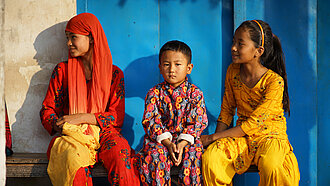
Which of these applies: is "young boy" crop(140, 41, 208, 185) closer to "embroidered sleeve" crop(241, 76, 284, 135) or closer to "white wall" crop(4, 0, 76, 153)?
"embroidered sleeve" crop(241, 76, 284, 135)

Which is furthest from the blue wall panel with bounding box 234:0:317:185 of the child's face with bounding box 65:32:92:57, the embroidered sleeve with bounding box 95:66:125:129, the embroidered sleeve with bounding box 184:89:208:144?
the child's face with bounding box 65:32:92:57

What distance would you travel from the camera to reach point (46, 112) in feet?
12.0

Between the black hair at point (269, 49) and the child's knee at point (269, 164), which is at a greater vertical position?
the black hair at point (269, 49)

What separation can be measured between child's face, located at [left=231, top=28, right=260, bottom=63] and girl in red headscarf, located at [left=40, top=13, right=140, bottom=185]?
1236mm

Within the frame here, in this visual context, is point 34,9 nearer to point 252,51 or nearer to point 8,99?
point 8,99

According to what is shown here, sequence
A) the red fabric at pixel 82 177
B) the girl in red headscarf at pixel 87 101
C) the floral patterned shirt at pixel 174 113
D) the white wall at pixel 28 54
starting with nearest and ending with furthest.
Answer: the red fabric at pixel 82 177, the girl in red headscarf at pixel 87 101, the floral patterned shirt at pixel 174 113, the white wall at pixel 28 54

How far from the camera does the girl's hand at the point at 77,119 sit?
3479 mm

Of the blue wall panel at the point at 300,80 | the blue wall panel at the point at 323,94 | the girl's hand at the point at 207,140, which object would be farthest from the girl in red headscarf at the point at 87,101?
the blue wall panel at the point at 323,94

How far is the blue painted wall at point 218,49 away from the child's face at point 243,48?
636 millimetres

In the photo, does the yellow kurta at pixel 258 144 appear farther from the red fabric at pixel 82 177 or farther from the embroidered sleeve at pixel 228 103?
the red fabric at pixel 82 177

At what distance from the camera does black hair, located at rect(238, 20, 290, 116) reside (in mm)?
3572

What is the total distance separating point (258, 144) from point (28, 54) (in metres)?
2.66

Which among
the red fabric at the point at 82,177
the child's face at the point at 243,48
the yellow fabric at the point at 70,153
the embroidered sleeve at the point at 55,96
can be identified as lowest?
the red fabric at the point at 82,177

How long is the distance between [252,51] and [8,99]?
8.89ft
